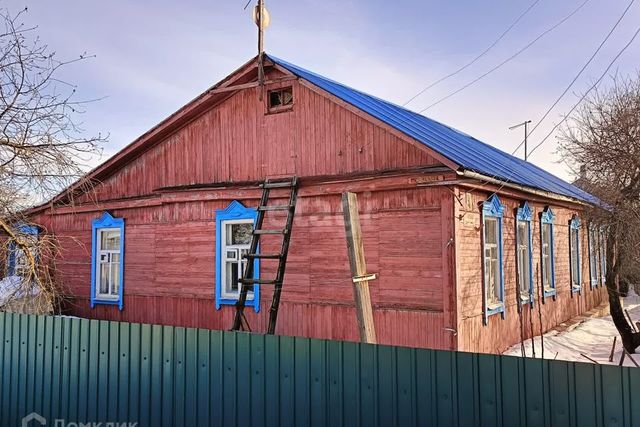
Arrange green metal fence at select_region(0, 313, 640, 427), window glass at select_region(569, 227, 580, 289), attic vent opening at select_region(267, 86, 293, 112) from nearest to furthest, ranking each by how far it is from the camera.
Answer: green metal fence at select_region(0, 313, 640, 427) → attic vent opening at select_region(267, 86, 293, 112) → window glass at select_region(569, 227, 580, 289)

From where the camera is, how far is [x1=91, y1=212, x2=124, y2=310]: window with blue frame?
516 inches

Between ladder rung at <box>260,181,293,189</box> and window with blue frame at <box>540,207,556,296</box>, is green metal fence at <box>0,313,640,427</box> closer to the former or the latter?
ladder rung at <box>260,181,293,189</box>

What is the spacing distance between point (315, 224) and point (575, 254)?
9.58 m

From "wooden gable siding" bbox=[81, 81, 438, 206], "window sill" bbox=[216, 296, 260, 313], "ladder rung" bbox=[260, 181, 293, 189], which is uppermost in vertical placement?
"wooden gable siding" bbox=[81, 81, 438, 206]

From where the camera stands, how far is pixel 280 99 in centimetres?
1080

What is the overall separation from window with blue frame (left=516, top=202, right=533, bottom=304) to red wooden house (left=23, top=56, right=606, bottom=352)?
0.03m

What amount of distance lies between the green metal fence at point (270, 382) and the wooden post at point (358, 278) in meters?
0.94

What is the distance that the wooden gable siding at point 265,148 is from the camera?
9539 mm

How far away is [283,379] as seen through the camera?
14.5 ft

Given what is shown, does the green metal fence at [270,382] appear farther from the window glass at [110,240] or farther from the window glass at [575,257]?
the window glass at [575,257]

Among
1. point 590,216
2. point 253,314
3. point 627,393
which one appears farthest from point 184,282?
point 590,216

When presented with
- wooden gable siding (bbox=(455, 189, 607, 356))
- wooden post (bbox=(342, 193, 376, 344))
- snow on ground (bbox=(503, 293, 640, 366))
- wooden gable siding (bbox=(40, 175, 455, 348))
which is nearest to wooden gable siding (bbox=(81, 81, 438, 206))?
wooden gable siding (bbox=(40, 175, 455, 348))

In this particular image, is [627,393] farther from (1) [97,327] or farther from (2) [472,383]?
(1) [97,327]

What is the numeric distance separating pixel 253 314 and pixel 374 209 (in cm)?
331
